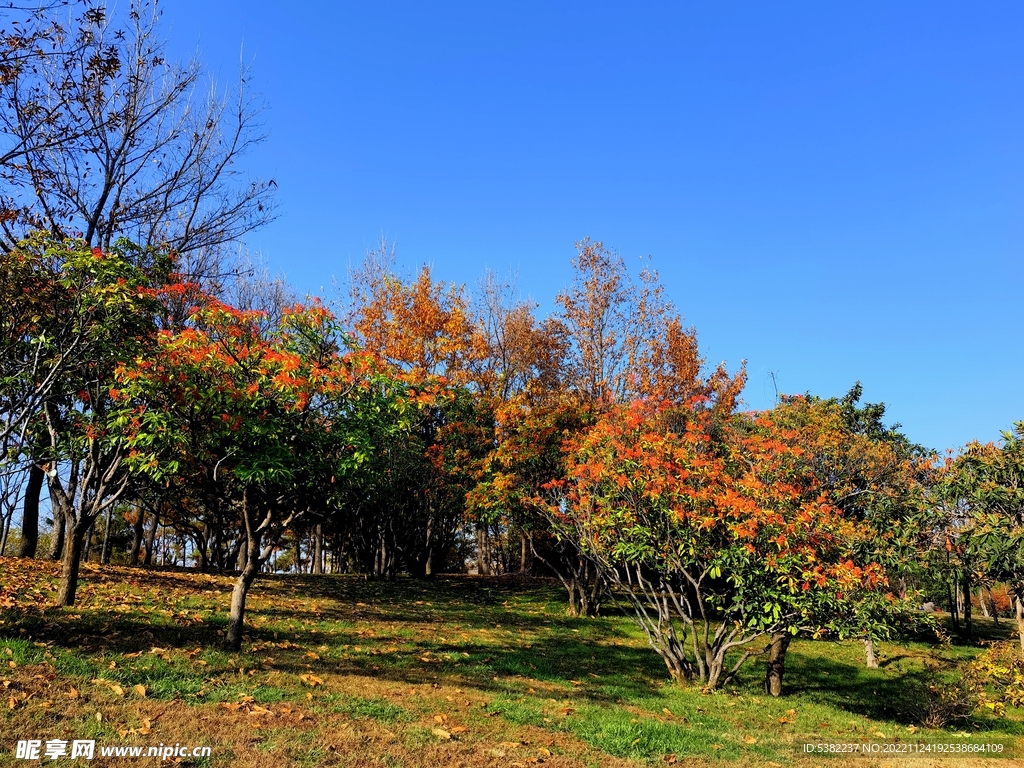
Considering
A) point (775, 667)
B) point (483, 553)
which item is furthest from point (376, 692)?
point (483, 553)

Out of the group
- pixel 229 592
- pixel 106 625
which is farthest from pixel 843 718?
pixel 229 592

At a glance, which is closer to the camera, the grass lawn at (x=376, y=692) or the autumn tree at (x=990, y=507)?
the grass lawn at (x=376, y=692)

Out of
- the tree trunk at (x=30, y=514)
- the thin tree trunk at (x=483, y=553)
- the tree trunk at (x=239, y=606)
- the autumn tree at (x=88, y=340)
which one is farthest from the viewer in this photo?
the thin tree trunk at (x=483, y=553)

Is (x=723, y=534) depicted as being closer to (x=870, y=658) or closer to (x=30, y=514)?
(x=870, y=658)

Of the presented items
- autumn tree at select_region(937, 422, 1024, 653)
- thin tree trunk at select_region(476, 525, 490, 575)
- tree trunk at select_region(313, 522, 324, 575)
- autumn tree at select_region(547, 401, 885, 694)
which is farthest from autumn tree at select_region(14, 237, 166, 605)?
thin tree trunk at select_region(476, 525, 490, 575)

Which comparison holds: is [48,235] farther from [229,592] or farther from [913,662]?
[913,662]

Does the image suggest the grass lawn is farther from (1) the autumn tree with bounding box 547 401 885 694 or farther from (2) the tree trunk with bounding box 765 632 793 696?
(1) the autumn tree with bounding box 547 401 885 694

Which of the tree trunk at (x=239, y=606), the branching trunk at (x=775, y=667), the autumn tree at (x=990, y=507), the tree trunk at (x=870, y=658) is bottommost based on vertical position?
the tree trunk at (x=870, y=658)

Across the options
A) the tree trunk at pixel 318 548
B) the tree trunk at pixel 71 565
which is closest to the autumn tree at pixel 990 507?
the tree trunk at pixel 71 565

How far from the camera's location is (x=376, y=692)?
873 centimetres

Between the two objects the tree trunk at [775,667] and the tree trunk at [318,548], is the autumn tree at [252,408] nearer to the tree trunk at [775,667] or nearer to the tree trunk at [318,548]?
the tree trunk at [775,667]

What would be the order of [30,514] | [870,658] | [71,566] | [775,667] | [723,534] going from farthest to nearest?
[870,658] < [30,514] < [775,667] < [723,534] < [71,566]

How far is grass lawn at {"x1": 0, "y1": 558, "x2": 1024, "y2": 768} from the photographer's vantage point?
21.4ft

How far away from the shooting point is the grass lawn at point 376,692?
6.52 m
